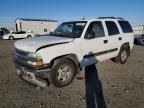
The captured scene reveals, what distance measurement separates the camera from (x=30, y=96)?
16.0ft

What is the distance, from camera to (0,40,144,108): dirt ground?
4.43 m

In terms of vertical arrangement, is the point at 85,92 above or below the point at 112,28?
below

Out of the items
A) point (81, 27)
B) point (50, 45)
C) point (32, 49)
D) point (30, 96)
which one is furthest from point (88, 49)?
point (30, 96)

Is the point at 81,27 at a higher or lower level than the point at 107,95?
higher

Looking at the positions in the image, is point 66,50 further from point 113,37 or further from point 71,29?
point 113,37

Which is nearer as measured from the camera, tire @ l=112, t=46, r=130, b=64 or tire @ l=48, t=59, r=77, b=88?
tire @ l=48, t=59, r=77, b=88

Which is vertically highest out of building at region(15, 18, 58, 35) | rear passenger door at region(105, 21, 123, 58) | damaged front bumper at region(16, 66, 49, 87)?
building at region(15, 18, 58, 35)

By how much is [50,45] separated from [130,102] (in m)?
2.57

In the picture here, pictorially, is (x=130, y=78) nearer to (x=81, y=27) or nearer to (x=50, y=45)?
(x=81, y=27)

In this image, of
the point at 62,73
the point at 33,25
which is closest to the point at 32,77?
the point at 62,73

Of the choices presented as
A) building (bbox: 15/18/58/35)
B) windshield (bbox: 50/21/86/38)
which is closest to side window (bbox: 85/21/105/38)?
windshield (bbox: 50/21/86/38)

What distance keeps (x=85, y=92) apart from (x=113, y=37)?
296 cm

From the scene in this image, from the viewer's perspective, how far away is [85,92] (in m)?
5.12

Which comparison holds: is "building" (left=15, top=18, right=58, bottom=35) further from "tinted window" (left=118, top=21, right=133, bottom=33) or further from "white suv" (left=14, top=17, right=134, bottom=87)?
"white suv" (left=14, top=17, right=134, bottom=87)
